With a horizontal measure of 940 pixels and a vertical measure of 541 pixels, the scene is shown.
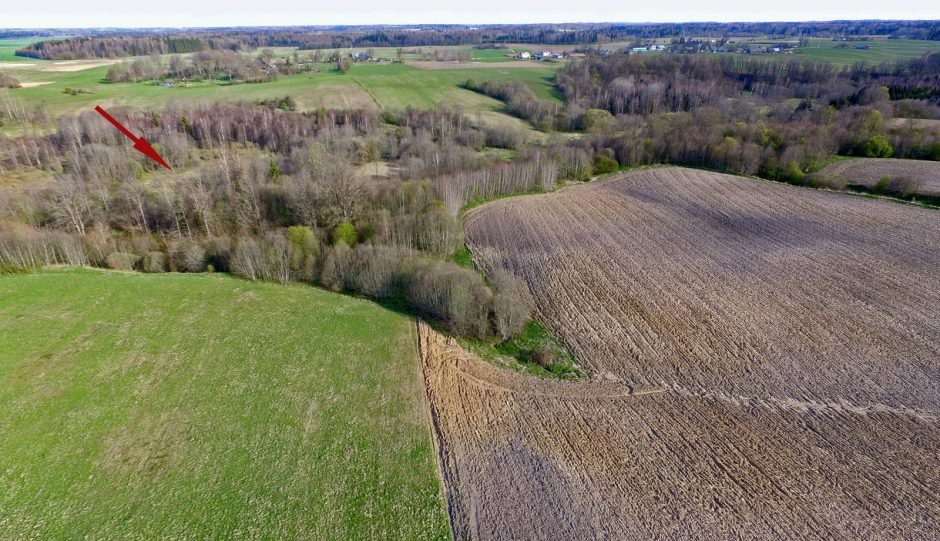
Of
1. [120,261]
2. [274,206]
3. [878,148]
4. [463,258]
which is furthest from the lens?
[878,148]

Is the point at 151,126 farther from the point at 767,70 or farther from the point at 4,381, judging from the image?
the point at 767,70

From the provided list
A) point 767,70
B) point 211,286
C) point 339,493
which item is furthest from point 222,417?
point 767,70

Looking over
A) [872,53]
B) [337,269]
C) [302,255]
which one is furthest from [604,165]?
[872,53]

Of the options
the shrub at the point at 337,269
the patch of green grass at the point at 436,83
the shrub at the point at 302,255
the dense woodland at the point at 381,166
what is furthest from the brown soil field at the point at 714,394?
the patch of green grass at the point at 436,83

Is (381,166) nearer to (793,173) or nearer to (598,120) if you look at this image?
(598,120)

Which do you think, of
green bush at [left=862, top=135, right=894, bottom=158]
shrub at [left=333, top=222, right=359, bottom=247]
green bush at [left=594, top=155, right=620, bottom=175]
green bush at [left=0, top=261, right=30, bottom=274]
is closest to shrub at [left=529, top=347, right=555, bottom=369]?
shrub at [left=333, top=222, right=359, bottom=247]

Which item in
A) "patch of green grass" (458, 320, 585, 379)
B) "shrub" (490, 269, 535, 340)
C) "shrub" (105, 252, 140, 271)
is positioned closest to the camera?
"patch of green grass" (458, 320, 585, 379)

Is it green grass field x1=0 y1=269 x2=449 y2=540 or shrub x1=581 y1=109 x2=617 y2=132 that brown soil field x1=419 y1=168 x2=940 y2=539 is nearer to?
green grass field x1=0 y1=269 x2=449 y2=540
